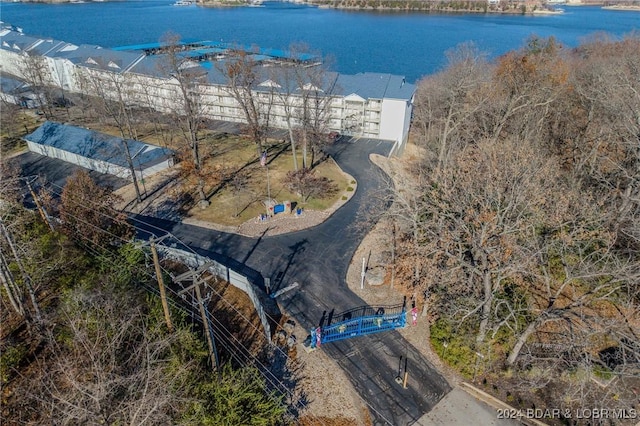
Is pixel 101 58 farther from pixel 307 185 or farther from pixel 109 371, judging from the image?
pixel 109 371

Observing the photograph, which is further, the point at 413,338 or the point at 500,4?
the point at 500,4

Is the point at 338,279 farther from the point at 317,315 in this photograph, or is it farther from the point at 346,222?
the point at 346,222

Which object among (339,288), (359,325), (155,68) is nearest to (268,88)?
(155,68)

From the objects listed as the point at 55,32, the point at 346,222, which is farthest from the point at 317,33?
the point at 346,222

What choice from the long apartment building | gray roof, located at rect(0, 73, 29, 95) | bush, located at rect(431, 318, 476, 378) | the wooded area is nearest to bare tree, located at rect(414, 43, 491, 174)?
the long apartment building

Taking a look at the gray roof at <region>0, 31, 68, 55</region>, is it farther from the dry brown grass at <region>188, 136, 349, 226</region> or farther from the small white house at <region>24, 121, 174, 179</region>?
the dry brown grass at <region>188, 136, 349, 226</region>
